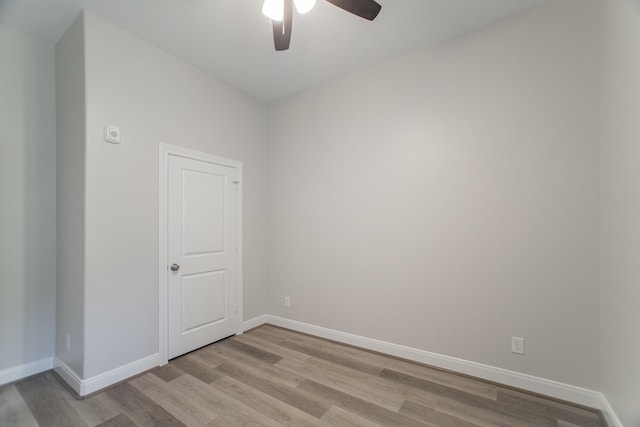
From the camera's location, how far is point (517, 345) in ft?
6.64

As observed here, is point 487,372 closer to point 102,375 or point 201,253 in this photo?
point 201,253

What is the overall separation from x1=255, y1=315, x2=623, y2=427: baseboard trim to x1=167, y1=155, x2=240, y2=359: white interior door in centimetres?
108

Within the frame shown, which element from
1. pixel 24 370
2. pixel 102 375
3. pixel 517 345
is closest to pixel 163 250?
pixel 102 375

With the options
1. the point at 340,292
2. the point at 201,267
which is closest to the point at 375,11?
the point at 340,292

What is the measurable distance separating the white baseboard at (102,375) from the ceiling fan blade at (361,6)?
10.3ft

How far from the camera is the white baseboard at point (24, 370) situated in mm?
2092

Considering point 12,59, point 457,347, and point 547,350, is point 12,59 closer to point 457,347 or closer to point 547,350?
point 457,347

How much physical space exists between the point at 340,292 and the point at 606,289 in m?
2.10

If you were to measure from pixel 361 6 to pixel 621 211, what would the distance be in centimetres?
197

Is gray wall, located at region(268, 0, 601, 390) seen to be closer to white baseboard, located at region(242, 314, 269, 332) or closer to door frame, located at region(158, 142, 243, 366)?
white baseboard, located at region(242, 314, 269, 332)

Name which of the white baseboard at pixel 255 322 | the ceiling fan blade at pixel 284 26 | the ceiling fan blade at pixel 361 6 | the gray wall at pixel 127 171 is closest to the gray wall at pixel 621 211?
the ceiling fan blade at pixel 361 6

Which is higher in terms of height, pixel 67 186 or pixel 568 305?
pixel 67 186

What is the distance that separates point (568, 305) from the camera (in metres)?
1.88

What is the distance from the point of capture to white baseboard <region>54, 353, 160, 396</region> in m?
1.97
